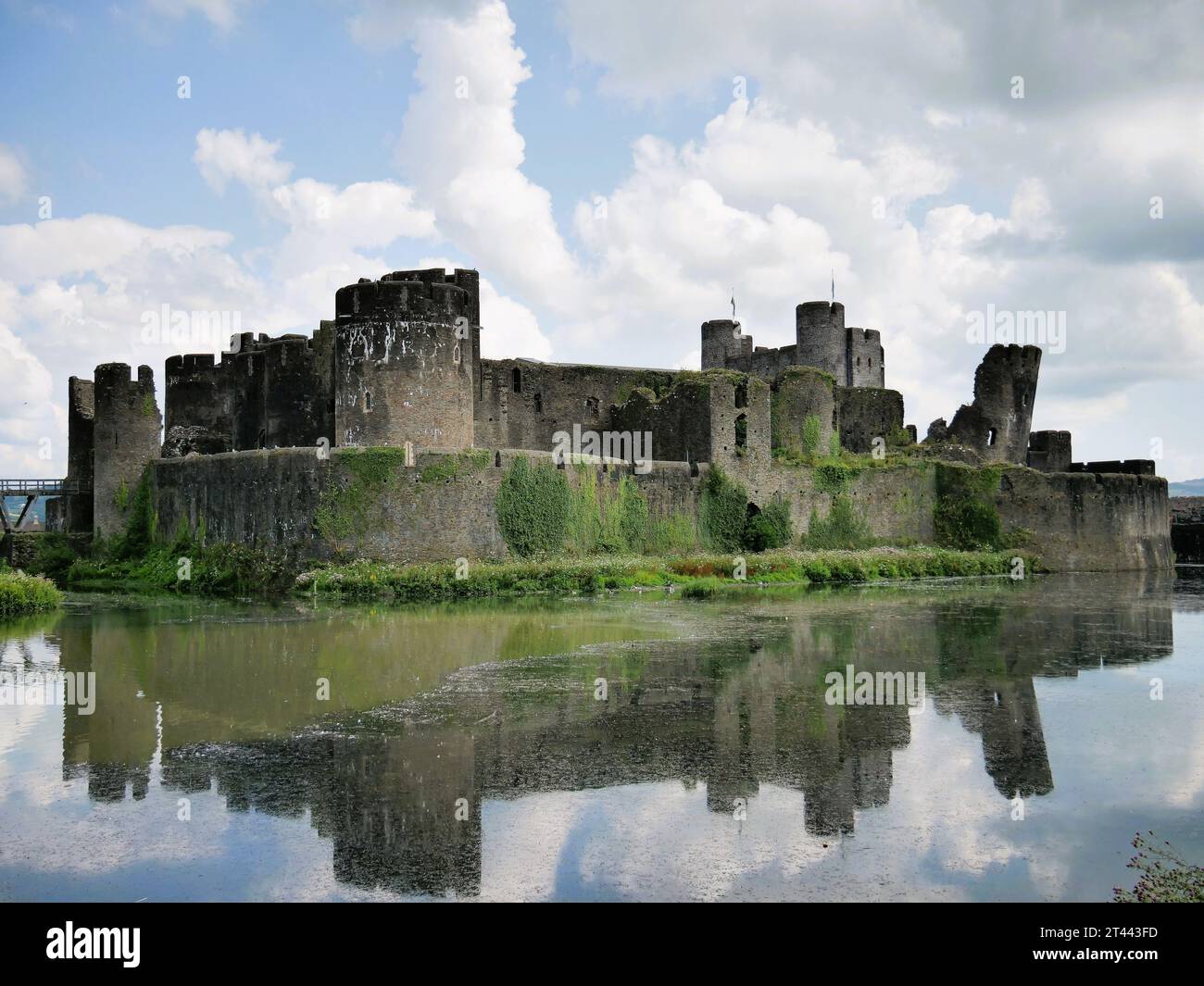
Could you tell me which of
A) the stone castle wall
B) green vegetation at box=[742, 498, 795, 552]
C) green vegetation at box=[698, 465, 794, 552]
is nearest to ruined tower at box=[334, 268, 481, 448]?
the stone castle wall

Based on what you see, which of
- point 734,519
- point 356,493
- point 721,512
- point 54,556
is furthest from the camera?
point 734,519

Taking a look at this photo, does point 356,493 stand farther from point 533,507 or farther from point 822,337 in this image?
point 822,337

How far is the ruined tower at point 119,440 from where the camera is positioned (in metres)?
34.7

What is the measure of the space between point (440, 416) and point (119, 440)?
10.4 meters

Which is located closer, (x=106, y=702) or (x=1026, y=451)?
(x=106, y=702)

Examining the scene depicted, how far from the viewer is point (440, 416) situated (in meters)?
32.8

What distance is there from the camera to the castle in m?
31.8

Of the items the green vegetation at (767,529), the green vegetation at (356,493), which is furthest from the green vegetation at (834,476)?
the green vegetation at (356,493)

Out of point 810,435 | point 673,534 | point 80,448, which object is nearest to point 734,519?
point 673,534

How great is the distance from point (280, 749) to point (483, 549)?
1996cm
